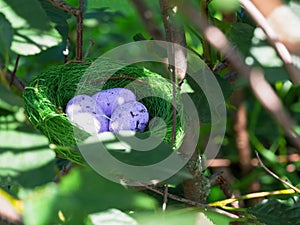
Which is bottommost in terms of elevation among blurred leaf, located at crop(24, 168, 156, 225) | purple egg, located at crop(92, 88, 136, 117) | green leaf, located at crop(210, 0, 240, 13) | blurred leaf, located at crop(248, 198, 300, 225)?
blurred leaf, located at crop(248, 198, 300, 225)

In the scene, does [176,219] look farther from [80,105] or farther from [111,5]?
[111,5]

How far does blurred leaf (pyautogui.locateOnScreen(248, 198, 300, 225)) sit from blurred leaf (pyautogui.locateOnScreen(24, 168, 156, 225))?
52 centimetres

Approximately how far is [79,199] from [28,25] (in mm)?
470

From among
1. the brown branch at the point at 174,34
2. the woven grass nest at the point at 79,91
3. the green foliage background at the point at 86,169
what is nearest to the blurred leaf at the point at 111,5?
the green foliage background at the point at 86,169

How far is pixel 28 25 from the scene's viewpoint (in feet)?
2.79

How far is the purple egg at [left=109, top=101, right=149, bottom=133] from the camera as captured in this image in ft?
3.43

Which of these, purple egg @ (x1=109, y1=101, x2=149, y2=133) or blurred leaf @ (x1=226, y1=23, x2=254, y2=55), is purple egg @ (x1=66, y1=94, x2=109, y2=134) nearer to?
purple egg @ (x1=109, y1=101, x2=149, y2=133)

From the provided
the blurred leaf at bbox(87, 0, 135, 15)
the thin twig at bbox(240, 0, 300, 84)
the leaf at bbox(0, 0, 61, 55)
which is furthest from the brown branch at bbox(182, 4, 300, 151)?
the blurred leaf at bbox(87, 0, 135, 15)

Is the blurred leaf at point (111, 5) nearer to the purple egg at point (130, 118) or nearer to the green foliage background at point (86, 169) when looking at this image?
the green foliage background at point (86, 169)

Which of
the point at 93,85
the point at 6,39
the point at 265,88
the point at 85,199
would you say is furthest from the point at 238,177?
the point at 85,199

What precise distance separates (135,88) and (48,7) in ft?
0.64

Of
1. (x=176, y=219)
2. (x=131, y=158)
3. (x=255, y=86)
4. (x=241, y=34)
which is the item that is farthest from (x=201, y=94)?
(x=176, y=219)

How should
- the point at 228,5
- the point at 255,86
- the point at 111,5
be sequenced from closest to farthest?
the point at 255,86 → the point at 228,5 → the point at 111,5

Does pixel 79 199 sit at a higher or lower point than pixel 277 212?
higher
